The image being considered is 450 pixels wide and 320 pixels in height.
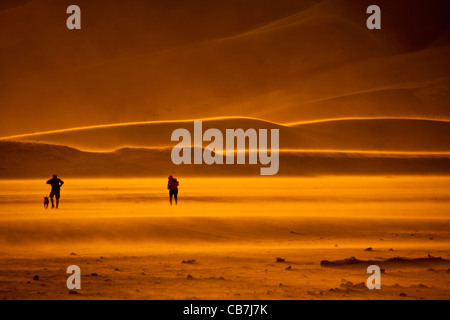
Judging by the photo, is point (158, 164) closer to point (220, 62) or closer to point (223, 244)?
point (223, 244)

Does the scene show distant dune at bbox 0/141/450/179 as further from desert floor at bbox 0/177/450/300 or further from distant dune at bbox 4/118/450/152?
desert floor at bbox 0/177/450/300

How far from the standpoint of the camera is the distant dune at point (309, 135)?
2140 inches

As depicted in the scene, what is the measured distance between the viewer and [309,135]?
193 feet

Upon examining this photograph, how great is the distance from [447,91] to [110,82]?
162 feet

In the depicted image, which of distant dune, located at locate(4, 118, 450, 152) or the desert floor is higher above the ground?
distant dune, located at locate(4, 118, 450, 152)

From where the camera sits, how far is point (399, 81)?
307ft

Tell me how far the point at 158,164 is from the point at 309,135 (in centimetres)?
1767

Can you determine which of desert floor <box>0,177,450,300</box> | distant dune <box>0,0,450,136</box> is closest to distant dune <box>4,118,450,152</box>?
distant dune <box>0,0,450,136</box>

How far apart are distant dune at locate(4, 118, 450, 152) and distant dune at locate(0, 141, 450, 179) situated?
4935 mm

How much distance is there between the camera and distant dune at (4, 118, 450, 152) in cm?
5434

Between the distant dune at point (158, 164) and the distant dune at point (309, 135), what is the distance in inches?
194

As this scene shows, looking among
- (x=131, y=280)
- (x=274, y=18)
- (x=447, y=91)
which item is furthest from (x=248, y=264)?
(x=274, y=18)

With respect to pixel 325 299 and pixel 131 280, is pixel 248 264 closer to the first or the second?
pixel 131 280

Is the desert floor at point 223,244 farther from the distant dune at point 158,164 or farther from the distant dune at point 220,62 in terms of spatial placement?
the distant dune at point 220,62
